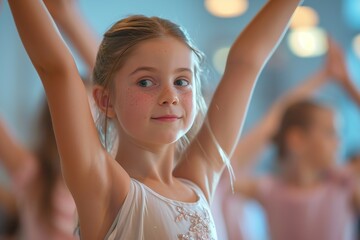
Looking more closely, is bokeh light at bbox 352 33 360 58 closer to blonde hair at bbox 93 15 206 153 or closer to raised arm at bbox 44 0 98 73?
raised arm at bbox 44 0 98 73

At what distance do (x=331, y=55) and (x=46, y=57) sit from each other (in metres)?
1.42

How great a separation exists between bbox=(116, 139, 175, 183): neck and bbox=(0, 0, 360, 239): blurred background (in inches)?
88.4

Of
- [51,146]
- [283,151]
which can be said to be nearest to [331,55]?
[283,151]

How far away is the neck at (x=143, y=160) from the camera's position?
84 cm

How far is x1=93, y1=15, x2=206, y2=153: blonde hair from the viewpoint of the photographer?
82cm

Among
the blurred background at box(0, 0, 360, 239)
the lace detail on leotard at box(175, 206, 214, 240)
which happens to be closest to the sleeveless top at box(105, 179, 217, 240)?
the lace detail on leotard at box(175, 206, 214, 240)

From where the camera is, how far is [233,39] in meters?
3.30

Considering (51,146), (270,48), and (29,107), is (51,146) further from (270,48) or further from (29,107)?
(29,107)

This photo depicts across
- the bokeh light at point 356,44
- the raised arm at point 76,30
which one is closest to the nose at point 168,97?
the raised arm at point 76,30

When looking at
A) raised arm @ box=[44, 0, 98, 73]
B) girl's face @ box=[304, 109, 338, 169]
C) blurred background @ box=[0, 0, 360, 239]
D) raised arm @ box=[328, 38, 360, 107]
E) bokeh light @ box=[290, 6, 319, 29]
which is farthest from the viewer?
bokeh light @ box=[290, 6, 319, 29]

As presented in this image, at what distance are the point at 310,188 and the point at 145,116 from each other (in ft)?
5.02

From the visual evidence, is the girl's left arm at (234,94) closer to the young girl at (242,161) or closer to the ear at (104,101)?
the ear at (104,101)

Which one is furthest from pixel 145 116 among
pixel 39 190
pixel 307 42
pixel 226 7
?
pixel 307 42


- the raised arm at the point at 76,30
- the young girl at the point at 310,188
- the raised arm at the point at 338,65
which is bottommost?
the young girl at the point at 310,188
